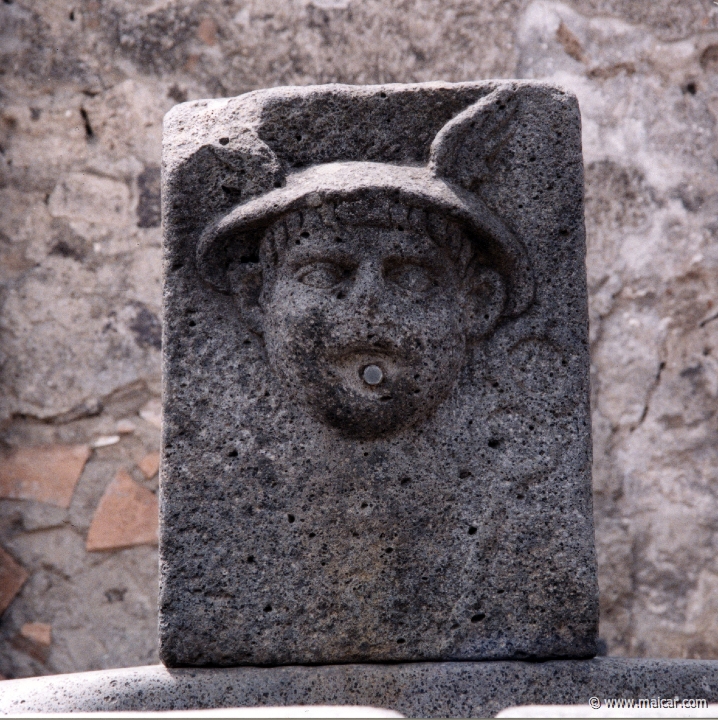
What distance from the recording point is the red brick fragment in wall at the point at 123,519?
2789 mm

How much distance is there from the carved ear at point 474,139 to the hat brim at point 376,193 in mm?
26

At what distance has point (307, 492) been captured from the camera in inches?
68.0

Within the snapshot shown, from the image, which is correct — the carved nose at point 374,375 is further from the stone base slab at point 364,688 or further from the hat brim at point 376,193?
the stone base slab at point 364,688

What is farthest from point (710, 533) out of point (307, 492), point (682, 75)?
point (307, 492)

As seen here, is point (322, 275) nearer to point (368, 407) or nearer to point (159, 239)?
point (368, 407)

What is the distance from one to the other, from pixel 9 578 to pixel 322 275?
1.54m

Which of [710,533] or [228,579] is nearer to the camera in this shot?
[228,579]

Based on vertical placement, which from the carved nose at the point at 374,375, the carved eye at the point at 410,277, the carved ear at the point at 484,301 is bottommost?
the carved nose at the point at 374,375

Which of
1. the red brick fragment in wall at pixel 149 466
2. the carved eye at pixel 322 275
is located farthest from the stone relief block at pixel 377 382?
the red brick fragment in wall at pixel 149 466

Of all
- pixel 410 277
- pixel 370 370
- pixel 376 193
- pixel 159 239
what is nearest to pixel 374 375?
pixel 370 370

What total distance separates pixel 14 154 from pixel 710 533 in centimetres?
216

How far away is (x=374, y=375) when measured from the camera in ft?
5.57

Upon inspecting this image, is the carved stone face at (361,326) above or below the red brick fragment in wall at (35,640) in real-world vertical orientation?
above

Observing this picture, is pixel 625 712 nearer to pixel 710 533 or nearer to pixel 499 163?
pixel 499 163
